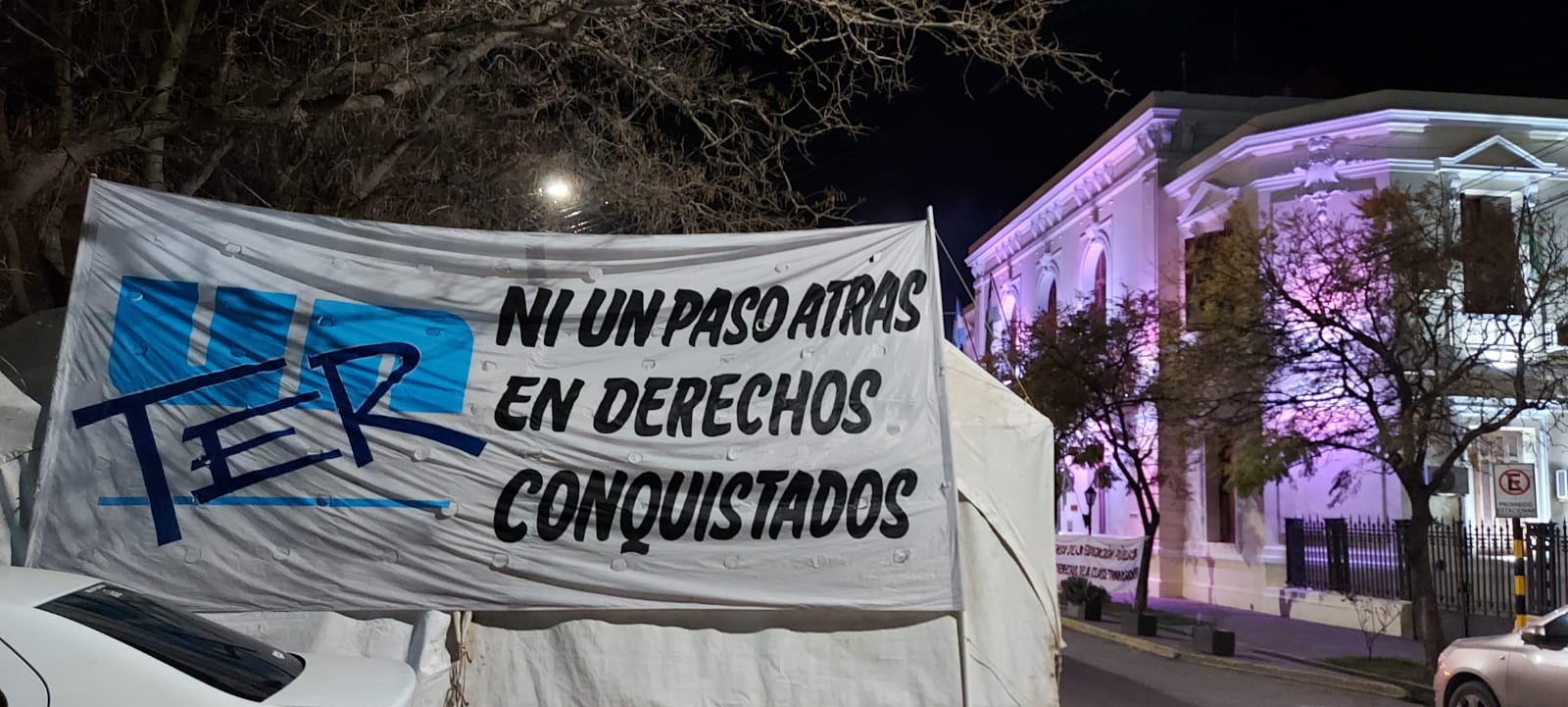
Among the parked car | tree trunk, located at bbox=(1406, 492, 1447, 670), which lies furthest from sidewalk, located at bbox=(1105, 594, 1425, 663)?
the parked car

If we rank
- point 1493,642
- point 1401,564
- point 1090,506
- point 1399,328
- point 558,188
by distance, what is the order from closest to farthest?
point 1493,642, point 558,188, point 1399,328, point 1401,564, point 1090,506

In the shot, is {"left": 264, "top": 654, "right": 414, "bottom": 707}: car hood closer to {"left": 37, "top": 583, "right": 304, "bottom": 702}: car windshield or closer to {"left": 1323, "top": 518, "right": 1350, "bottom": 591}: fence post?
{"left": 37, "top": 583, "right": 304, "bottom": 702}: car windshield

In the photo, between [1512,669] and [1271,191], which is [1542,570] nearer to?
[1512,669]

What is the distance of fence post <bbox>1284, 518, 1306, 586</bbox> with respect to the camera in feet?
73.3

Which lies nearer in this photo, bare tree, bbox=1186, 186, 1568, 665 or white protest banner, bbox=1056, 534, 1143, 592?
Answer: bare tree, bbox=1186, 186, 1568, 665

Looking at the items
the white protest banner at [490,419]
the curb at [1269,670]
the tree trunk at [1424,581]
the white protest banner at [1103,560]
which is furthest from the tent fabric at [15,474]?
Result: the white protest banner at [1103,560]

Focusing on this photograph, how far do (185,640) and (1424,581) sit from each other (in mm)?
Answer: 15523

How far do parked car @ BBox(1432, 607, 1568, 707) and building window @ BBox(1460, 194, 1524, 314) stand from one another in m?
7.67

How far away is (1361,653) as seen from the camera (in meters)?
16.7

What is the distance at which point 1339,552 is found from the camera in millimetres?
21000

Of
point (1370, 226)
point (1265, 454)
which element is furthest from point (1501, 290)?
point (1265, 454)

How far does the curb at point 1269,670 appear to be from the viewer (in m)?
13.9

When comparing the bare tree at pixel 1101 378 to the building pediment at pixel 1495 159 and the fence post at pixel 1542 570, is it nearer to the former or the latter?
the building pediment at pixel 1495 159

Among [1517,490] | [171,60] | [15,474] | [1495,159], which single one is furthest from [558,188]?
[1495,159]
